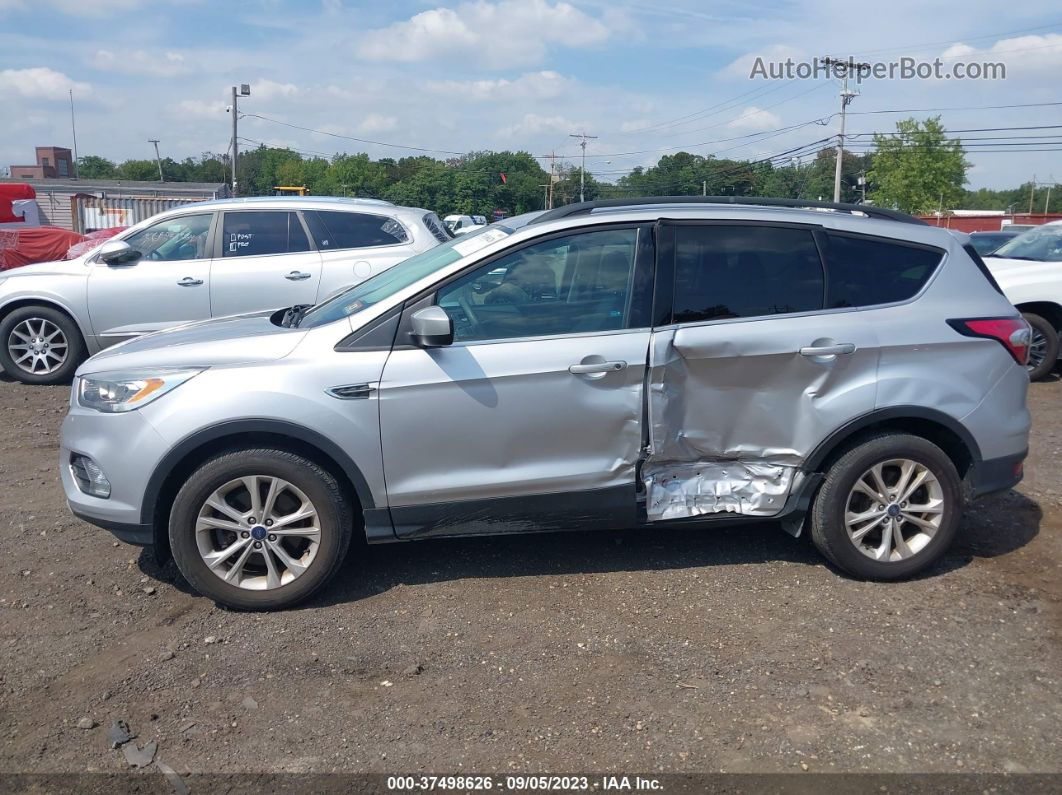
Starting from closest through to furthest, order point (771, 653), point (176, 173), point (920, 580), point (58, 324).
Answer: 1. point (771, 653)
2. point (920, 580)
3. point (58, 324)
4. point (176, 173)

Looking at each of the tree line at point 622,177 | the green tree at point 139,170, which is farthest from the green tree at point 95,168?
the tree line at point 622,177

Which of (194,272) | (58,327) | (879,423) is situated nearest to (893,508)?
(879,423)

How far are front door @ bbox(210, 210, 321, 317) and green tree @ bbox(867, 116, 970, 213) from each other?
55580 millimetres

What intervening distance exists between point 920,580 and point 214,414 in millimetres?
3516

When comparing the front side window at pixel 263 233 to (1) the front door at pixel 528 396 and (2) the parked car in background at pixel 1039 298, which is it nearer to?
(1) the front door at pixel 528 396

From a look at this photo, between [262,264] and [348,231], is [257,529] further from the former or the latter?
[348,231]

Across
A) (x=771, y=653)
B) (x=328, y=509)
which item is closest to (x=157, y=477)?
(x=328, y=509)

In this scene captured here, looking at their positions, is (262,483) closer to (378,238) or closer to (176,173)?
(378,238)

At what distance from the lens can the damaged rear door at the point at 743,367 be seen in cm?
439

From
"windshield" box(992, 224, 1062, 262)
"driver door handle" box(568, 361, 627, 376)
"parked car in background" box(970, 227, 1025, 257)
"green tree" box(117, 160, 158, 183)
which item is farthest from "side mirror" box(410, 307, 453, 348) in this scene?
"green tree" box(117, 160, 158, 183)

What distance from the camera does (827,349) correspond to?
4.41 meters

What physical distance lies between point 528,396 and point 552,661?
3.84ft

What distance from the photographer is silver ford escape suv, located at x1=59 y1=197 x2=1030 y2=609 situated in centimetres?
420

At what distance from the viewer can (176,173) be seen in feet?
312
